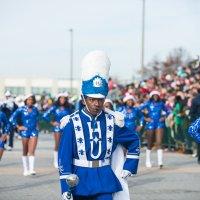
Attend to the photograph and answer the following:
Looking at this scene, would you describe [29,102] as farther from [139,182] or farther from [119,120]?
[119,120]

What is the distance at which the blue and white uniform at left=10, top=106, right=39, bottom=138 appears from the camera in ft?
54.8

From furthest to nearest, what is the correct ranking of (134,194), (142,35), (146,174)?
(142,35)
(146,174)
(134,194)

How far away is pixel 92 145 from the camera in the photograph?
736cm

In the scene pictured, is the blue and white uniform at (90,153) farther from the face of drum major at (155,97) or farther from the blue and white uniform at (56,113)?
the face of drum major at (155,97)

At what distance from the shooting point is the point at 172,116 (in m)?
23.8

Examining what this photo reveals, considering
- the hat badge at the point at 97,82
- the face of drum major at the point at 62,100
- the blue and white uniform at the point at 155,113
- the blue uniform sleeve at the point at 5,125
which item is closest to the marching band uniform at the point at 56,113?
the face of drum major at the point at 62,100

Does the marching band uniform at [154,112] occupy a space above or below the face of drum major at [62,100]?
below

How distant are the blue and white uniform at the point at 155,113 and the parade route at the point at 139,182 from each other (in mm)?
1048

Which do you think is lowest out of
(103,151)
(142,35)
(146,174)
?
(146,174)

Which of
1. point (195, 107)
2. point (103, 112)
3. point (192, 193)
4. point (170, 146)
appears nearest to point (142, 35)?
point (170, 146)

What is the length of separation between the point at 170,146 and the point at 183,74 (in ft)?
27.5

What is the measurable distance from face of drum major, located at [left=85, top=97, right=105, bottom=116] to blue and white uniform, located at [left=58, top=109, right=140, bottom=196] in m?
0.07

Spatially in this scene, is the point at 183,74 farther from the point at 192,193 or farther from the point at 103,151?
the point at 103,151

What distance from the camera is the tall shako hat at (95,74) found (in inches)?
289
